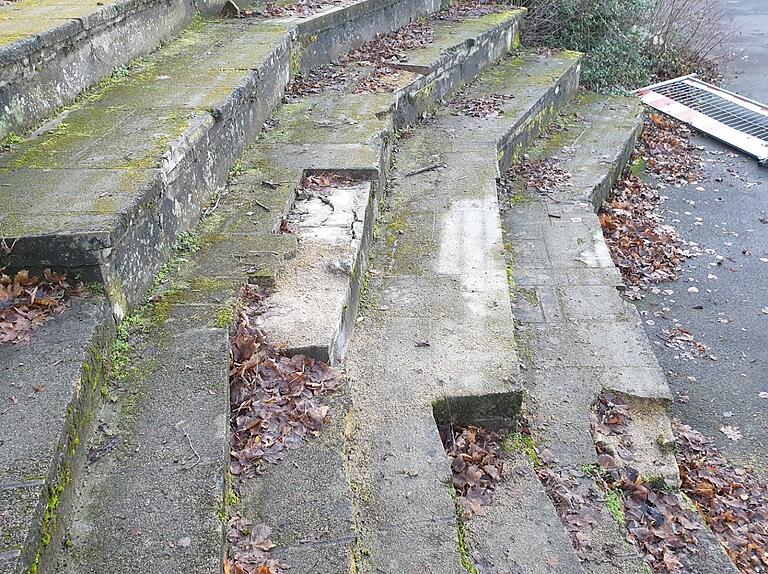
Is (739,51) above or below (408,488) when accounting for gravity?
below

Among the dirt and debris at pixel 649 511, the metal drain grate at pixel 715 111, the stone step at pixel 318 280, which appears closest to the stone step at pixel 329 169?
the stone step at pixel 318 280

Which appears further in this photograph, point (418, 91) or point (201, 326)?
point (418, 91)

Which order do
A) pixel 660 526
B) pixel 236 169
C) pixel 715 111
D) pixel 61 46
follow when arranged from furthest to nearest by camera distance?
pixel 715 111, pixel 236 169, pixel 61 46, pixel 660 526

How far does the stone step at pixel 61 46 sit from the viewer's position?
153 inches

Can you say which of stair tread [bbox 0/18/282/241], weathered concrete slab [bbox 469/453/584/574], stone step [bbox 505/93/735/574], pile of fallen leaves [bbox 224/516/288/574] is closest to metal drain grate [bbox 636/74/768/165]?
stone step [bbox 505/93/735/574]

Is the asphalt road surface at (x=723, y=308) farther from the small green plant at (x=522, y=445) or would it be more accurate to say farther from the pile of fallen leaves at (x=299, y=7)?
the pile of fallen leaves at (x=299, y=7)

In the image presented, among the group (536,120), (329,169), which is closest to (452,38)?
(536,120)

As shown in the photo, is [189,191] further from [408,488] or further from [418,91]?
→ [418,91]

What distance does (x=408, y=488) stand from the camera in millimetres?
2879

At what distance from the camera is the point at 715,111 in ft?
33.7

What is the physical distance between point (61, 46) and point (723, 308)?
5.01 metres

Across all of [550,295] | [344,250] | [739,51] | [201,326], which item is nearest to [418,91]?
[550,295]

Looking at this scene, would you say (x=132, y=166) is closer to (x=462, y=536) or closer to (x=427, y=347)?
(x=427, y=347)

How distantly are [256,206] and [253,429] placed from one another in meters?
1.88
